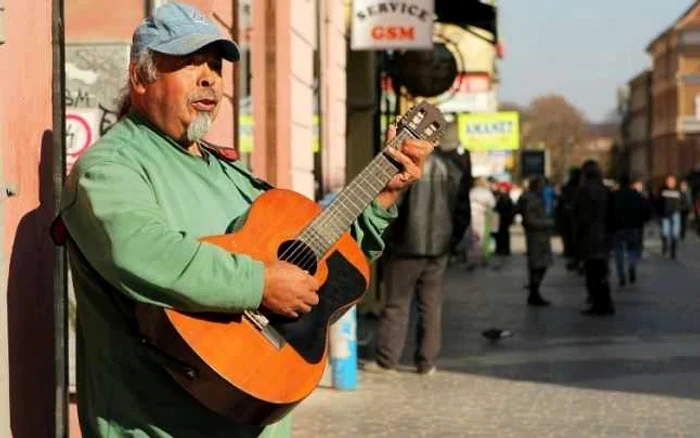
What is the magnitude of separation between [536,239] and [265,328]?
1592 cm

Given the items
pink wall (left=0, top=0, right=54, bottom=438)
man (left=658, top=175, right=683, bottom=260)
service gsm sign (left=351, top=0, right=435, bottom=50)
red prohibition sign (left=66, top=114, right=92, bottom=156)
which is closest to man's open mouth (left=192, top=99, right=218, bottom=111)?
pink wall (left=0, top=0, right=54, bottom=438)

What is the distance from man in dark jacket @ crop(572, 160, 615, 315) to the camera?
17469 mm

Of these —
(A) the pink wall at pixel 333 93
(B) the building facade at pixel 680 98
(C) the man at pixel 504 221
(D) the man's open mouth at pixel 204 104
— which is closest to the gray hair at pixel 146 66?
(D) the man's open mouth at pixel 204 104

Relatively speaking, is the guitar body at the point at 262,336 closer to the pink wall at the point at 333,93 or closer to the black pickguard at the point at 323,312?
the black pickguard at the point at 323,312

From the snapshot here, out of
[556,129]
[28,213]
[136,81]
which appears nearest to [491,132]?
[28,213]

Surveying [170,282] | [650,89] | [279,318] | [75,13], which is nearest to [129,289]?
[170,282]

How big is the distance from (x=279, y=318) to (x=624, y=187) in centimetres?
2003

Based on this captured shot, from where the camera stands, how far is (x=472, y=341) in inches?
567

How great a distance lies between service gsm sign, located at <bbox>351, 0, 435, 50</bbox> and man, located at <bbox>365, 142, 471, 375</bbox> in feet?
11.8

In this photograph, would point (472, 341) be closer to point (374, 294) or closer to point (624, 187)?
point (374, 294)

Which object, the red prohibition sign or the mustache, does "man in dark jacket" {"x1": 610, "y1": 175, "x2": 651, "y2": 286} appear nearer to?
the red prohibition sign

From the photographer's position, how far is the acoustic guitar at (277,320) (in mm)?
3279

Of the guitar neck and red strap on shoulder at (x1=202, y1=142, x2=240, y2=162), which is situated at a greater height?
red strap on shoulder at (x1=202, y1=142, x2=240, y2=162)

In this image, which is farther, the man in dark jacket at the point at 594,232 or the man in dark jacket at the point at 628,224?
the man in dark jacket at the point at 628,224
